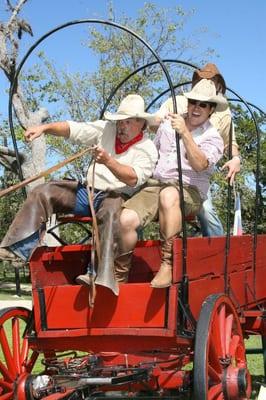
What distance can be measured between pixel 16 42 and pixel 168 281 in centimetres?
1786

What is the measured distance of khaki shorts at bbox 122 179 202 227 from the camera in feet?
15.1

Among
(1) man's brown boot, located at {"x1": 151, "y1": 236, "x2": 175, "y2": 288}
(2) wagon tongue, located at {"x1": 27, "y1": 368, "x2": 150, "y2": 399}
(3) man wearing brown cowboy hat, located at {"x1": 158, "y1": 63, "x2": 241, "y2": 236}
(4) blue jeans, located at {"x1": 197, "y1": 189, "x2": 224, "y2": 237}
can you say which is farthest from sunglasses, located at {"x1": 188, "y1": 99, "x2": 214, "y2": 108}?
(2) wagon tongue, located at {"x1": 27, "y1": 368, "x2": 150, "y2": 399}

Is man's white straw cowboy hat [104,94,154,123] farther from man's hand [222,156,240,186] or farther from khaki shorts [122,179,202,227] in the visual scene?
man's hand [222,156,240,186]

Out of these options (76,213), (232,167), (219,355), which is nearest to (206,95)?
(232,167)

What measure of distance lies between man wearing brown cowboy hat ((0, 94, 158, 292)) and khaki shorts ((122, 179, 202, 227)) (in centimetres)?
9

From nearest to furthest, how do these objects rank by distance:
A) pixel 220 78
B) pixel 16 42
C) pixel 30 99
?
1. pixel 220 78
2. pixel 16 42
3. pixel 30 99

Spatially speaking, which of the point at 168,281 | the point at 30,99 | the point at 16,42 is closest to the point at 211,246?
the point at 168,281

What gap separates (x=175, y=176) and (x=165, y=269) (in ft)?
2.47

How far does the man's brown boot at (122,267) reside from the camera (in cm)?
461

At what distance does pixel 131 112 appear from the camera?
4.82 meters

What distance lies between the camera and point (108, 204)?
4.55 metres

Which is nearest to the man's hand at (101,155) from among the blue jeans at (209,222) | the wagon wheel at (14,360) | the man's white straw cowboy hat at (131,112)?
the man's white straw cowboy hat at (131,112)

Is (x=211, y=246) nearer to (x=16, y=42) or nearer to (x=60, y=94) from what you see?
(x=16, y=42)

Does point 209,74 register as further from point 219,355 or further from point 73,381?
point 73,381
